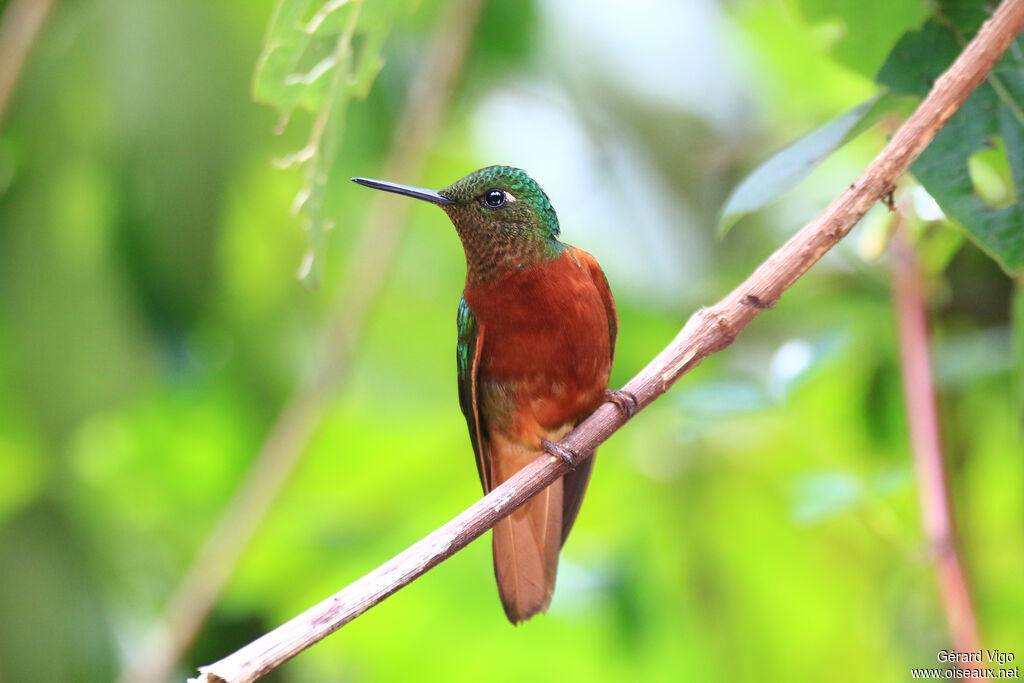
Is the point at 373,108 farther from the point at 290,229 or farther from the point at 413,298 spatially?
the point at 413,298

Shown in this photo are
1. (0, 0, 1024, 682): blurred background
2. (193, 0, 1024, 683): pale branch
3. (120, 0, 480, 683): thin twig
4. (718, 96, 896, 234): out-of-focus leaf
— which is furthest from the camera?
(0, 0, 1024, 682): blurred background

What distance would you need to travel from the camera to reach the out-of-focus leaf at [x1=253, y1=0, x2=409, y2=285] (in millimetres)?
1456

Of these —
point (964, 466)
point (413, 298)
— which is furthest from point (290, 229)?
point (964, 466)

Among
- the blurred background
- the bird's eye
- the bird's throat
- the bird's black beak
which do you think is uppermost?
the bird's black beak

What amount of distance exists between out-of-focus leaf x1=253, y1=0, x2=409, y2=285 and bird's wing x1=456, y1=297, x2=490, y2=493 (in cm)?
49

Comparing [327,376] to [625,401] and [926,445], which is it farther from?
[926,445]

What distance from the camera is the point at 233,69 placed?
263 centimetres

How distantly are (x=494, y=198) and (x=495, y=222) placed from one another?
5cm

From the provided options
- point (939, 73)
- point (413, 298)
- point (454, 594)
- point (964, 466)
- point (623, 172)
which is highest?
point (939, 73)

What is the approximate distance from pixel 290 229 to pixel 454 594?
1.33m

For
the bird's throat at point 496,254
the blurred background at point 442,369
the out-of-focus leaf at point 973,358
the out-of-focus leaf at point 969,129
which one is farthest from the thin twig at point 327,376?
the out-of-focus leaf at point 973,358

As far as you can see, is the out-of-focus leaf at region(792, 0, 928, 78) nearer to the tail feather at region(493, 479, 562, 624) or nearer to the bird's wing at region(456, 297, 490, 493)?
the bird's wing at region(456, 297, 490, 493)

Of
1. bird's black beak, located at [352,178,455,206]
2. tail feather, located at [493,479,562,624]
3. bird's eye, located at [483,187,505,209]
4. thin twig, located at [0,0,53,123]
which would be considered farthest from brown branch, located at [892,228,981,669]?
thin twig, located at [0,0,53,123]

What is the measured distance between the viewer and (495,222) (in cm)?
185
